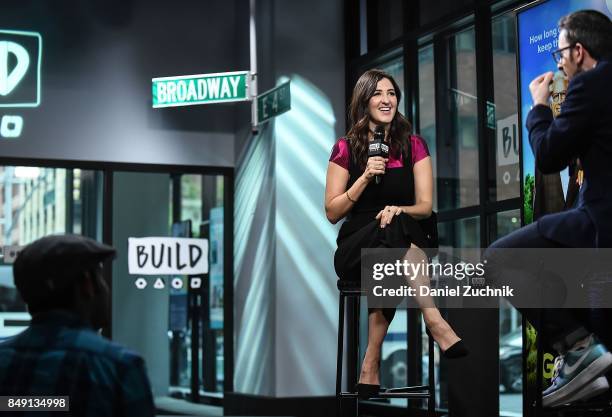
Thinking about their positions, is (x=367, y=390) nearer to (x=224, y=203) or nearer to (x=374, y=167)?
(x=374, y=167)

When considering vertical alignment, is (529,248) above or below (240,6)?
below

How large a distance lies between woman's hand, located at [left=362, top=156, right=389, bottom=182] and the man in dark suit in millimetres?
761

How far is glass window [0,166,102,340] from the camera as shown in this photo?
7102 millimetres

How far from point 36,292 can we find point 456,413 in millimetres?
3199

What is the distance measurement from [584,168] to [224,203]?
5.37 m

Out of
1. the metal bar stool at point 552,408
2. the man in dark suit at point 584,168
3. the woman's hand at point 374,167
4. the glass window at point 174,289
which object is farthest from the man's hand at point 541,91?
the glass window at point 174,289

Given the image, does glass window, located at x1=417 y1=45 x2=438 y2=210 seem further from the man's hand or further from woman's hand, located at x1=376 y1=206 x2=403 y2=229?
the man's hand

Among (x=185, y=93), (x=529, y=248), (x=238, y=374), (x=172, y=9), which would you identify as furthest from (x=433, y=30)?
(x=529, y=248)

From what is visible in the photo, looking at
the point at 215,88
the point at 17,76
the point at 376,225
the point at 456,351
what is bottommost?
A: the point at 456,351

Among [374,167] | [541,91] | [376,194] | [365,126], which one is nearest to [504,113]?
[365,126]

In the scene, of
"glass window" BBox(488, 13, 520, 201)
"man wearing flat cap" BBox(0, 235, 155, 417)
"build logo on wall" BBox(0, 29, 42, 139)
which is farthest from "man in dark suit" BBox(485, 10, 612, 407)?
"build logo on wall" BBox(0, 29, 42, 139)

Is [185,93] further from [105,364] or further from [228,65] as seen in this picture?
[105,364]

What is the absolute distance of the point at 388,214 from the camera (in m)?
3.46

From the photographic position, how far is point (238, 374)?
24.7 feet
